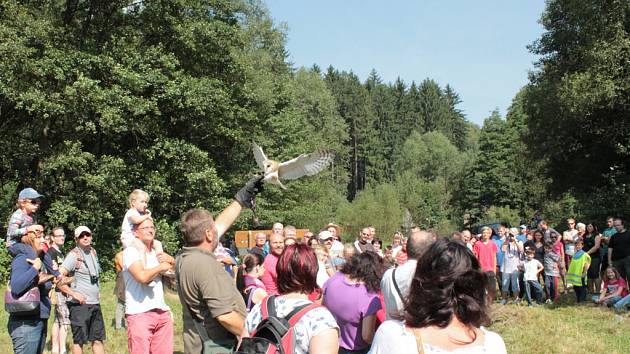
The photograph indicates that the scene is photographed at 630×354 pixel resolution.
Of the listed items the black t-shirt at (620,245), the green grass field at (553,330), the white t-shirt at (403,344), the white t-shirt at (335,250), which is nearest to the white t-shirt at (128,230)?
the white t-shirt at (403,344)

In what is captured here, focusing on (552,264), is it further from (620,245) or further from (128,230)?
(128,230)

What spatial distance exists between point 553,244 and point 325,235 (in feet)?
22.2

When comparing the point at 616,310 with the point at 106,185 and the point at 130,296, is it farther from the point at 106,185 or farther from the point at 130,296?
the point at 106,185

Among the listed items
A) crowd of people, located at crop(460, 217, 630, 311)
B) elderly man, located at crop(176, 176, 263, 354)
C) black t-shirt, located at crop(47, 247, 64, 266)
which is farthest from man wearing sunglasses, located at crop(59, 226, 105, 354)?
crowd of people, located at crop(460, 217, 630, 311)

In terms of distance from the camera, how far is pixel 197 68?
22156mm

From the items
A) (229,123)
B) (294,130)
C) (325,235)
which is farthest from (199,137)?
(325,235)

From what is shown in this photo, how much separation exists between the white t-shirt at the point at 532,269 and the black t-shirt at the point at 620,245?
1.58 metres

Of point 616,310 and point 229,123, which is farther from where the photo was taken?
point 229,123

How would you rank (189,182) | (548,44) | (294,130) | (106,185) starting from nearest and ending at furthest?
1. (106,185)
2. (189,182)
3. (548,44)
4. (294,130)

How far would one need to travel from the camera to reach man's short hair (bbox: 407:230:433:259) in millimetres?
4016

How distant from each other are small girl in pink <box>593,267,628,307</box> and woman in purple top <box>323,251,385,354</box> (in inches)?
342

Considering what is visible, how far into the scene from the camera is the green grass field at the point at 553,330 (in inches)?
323

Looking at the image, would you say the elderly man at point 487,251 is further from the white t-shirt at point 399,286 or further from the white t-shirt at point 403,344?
the white t-shirt at point 403,344

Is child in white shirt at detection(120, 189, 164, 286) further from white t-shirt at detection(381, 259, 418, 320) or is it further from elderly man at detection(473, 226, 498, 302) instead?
elderly man at detection(473, 226, 498, 302)
